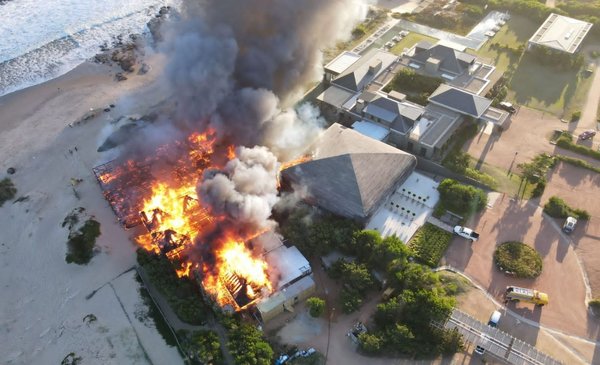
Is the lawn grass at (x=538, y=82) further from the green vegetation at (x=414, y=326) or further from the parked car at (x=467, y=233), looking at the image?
the green vegetation at (x=414, y=326)

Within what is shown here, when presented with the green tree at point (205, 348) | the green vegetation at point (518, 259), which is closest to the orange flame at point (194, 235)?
the green tree at point (205, 348)

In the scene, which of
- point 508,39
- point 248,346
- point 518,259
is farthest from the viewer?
point 508,39

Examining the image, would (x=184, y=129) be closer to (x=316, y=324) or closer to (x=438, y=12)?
(x=316, y=324)

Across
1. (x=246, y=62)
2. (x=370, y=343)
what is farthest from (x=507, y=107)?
(x=370, y=343)

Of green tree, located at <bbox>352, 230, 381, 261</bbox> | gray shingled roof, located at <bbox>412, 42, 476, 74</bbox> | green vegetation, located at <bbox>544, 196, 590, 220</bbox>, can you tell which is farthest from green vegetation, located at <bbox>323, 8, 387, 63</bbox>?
green vegetation, located at <bbox>544, 196, 590, 220</bbox>

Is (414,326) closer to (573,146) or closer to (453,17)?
(573,146)

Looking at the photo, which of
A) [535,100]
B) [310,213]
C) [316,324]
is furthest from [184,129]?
[535,100]
